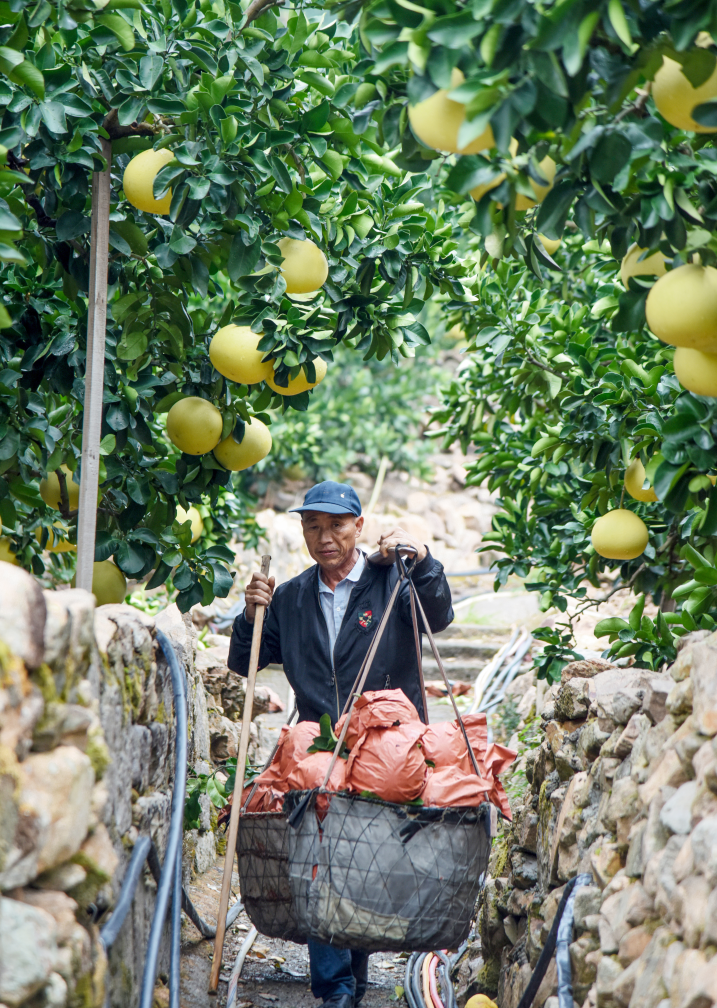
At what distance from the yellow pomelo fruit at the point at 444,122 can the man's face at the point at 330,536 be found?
171cm

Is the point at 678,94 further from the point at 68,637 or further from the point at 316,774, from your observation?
the point at 316,774

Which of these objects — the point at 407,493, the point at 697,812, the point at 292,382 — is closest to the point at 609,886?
the point at 697,812

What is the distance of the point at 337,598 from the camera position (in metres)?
3.24

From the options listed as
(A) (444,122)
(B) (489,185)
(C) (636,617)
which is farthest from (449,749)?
(A) (444,122)

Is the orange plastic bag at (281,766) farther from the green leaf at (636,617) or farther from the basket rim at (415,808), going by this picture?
the green leaf at (636,617)

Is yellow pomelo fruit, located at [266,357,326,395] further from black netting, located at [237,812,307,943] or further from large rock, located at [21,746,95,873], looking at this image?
large rock, located at [21,746,95,873]

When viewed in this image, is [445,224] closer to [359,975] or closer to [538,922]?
[538,922]

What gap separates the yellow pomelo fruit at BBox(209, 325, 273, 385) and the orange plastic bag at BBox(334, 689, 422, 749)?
A: 0.90 meters

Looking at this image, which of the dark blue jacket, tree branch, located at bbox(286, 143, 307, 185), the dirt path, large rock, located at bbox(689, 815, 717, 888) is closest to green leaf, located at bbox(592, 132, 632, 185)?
tree branch, located at bbox(286, 143, 307, 185)

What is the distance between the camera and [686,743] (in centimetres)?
175

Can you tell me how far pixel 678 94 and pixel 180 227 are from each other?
119 centimetres

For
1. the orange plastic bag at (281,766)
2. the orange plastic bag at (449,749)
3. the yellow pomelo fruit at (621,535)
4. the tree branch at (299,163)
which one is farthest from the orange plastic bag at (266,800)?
the tree branch at (299,163)

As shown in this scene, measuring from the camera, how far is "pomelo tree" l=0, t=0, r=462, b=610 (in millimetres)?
2213

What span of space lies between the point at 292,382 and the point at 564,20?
137 cm
